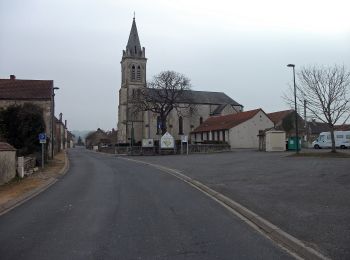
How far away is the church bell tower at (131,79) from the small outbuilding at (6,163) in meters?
76.7

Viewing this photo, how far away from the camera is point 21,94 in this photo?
59.2 m

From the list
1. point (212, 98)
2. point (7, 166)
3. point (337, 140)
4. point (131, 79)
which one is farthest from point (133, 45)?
point (7, 166)

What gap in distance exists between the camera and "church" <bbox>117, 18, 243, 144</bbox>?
337 feet

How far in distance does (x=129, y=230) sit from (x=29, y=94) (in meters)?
51.8

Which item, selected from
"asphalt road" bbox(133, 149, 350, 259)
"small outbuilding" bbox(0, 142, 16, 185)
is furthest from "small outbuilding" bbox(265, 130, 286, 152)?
"small outbuilding" bbox(0, 142, 16, 185)

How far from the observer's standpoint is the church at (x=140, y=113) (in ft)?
337

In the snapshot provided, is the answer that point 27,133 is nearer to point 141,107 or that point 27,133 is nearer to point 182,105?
point 141,107

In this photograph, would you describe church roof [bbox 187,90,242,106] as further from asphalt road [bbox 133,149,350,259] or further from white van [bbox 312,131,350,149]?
asphalt road [bbox 133,149,350,259]

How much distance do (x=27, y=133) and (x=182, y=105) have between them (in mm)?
61342

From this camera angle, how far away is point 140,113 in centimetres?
10481

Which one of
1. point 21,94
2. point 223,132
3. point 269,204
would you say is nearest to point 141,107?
point 223,132

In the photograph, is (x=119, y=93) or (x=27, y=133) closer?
(x=27, y=133)

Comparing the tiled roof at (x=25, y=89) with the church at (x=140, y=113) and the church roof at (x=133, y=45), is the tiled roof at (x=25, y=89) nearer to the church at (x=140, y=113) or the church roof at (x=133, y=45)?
the church at (x=140, y=113)

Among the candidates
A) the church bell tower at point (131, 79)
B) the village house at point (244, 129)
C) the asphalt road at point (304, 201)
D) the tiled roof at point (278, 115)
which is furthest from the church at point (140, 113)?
the asphalt road at point (304, 201)
